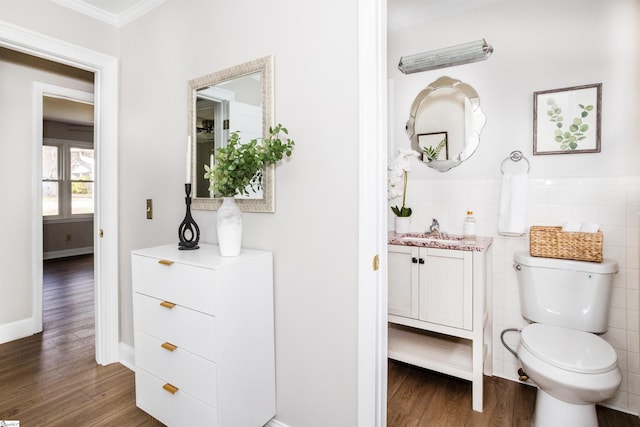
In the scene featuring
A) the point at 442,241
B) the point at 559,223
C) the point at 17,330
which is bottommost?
the point at 17,330

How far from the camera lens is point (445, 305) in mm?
2000

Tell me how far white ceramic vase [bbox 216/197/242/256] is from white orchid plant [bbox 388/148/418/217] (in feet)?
4.14

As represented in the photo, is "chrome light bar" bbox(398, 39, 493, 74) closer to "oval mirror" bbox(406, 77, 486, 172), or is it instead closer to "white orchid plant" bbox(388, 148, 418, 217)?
"oval mirror" bbox(406, 77, 486, 172)

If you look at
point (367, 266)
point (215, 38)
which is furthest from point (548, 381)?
point (215, 38)

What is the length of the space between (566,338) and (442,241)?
30.2 inches

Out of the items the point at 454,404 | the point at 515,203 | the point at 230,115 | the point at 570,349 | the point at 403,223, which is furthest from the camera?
the point at 403,223

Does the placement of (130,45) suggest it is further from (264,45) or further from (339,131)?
(339,131)

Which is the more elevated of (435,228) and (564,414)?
(435,228)

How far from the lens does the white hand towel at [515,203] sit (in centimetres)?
A: 207

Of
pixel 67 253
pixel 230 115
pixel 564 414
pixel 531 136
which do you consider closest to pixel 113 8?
pixel 230 115

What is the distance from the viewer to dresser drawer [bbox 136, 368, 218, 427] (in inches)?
A: 57.0

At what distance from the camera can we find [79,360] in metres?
2.45

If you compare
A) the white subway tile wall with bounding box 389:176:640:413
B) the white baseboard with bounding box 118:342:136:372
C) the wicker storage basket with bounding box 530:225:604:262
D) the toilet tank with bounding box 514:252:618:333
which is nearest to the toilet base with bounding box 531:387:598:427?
the toilet tank with bounding box 514:252:618:333

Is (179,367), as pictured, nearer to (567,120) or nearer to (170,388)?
(170,388)
